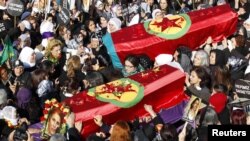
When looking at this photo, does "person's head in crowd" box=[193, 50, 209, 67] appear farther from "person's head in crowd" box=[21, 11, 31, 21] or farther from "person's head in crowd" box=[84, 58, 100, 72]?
"person's head in crowd" box=[21, 11, 31, 21]

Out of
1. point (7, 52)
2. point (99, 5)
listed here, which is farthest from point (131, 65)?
point (99, 5)

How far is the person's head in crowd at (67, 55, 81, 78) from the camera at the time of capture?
1074 centimetres

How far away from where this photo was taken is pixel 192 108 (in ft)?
28.8

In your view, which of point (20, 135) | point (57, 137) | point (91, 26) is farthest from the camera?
point (91, 26)

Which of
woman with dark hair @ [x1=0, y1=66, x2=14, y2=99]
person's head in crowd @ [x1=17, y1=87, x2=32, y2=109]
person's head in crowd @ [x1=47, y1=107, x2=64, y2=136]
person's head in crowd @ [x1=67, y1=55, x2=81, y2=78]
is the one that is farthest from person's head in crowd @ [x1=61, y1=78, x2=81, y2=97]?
person's head in crowd @ [x1=47, y1=107, x2=64, y2=136]

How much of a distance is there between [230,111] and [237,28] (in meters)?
3.58

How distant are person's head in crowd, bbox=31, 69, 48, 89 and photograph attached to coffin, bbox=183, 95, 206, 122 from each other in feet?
7.99

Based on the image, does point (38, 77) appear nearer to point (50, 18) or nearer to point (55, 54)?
point (55, 54)

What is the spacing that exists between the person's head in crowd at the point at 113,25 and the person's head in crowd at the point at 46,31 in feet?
3.29

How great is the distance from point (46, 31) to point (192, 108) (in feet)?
16.3

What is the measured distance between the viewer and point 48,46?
458 inches

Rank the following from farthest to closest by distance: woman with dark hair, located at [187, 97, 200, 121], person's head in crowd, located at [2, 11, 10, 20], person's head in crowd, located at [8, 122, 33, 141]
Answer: person's head in crowd, located at [2, 11, 10, 20]
woman with dark hair, located at [187, 97, 200, 121]
person's head in crowd, located at [8, 122, 33, 141]

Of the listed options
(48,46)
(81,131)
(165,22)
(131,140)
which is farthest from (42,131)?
(165,22)

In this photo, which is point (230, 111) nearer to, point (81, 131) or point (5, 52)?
point (81, 131)
